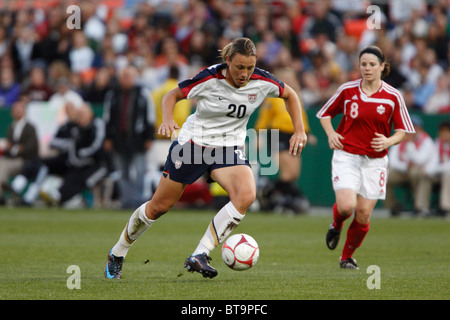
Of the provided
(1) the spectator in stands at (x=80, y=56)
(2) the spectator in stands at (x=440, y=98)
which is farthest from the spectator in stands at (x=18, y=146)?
(2) the spectator in stands at (x=440, y=98)

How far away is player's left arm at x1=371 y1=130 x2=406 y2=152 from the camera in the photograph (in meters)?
8.39

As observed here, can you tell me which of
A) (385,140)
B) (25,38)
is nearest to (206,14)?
(25,38)

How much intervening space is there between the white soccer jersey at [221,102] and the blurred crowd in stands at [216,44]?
382 inches

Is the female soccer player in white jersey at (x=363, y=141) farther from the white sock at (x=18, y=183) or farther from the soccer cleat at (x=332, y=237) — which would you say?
the white sock at (x=18, y=183)

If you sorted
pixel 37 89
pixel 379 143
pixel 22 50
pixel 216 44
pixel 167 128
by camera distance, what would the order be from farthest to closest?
→ pixel 22 50, pixel 216 44, pixel 37 89, pixel 379 143, pixel 167 128

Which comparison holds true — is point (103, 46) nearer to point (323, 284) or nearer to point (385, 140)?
point (385, 140)

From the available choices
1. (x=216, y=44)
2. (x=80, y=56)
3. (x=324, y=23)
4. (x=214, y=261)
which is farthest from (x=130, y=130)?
(x=214, y=261)

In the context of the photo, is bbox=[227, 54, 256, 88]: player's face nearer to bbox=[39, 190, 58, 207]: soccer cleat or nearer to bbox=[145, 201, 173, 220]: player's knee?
bbox=[145, 201, 173, 220]: player's knee

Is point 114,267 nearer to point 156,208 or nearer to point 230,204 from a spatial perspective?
point 156,208

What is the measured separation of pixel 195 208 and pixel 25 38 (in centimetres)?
661

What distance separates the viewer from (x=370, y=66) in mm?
8609

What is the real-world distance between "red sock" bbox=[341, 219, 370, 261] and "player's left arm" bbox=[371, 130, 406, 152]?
0.85 m

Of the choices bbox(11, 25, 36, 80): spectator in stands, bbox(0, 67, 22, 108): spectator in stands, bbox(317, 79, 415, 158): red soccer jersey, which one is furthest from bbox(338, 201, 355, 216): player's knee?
bbox(11, 25, 36, 80): spectator in stands

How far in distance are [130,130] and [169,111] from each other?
364 inches
